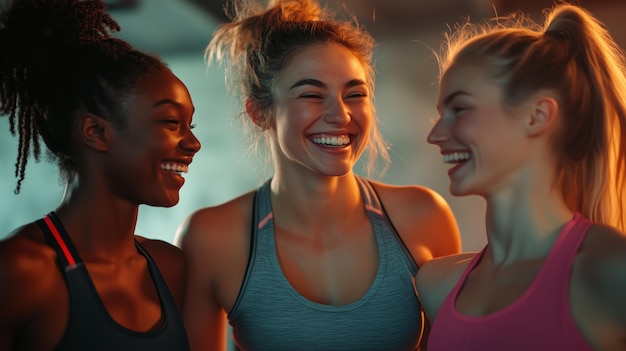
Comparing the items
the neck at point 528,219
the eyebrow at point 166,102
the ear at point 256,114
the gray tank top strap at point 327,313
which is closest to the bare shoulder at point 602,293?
the neck at point 528,219

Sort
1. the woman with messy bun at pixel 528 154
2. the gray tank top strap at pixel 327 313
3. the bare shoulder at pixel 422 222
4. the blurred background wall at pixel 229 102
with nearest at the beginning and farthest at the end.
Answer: the woman with messy bun at pixel 528 154 < the gray tank top strap at pixel 327 313 < the bare shoulder at pixel 422 222 < the blurred background wall at pixel 229 102

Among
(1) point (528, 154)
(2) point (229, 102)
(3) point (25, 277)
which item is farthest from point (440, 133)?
(2) point (229, 102)

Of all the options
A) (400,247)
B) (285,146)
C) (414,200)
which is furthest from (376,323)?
(285,146)

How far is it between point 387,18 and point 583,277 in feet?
5.76

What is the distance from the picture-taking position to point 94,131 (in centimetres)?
130

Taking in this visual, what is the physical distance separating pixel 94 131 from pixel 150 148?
0.10 m

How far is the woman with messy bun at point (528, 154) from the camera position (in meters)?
1.17

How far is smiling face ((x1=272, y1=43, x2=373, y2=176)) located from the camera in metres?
1.58

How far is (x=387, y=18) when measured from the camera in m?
2.66

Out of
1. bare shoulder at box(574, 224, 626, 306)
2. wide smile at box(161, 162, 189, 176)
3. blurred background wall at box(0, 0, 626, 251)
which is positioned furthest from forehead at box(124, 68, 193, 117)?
blurred background wall at box(0, 0, 626, 251)

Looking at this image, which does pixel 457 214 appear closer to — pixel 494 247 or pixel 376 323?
pixel 376 323

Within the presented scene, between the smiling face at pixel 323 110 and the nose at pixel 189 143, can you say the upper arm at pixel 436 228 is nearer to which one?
the smiling face at pixel 323 110

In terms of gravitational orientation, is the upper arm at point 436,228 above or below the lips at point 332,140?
below

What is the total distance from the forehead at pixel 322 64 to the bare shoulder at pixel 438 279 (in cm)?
46
